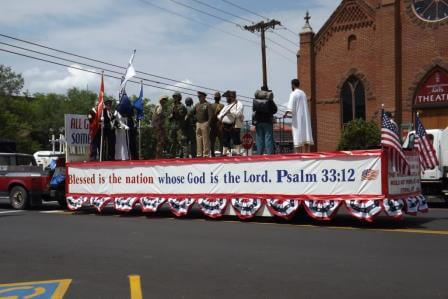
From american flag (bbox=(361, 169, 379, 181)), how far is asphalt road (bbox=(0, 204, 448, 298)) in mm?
978

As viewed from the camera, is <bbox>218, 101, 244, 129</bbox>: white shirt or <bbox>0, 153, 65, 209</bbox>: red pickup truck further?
<bbox>0, 153, 65, 209</bbox>: red pickup truck

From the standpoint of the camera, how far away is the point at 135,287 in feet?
20.0

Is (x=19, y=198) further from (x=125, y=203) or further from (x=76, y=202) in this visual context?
(x=125, y=203)

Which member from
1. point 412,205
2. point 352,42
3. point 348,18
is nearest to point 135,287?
point 412,205

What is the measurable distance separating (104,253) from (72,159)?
8128 mm

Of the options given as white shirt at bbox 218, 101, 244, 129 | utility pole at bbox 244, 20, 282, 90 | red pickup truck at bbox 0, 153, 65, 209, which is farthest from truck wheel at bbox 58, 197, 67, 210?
utility pole at bbox 244, 20, 282, 90

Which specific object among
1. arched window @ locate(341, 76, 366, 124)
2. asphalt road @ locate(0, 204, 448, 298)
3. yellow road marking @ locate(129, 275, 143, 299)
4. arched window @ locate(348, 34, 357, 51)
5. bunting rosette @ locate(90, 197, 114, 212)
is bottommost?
yellow road marking @ locate(129, 275, 143, 299)

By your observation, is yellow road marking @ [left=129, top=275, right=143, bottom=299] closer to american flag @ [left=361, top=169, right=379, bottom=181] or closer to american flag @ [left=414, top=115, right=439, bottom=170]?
american flag @ [left=361, top=169, right=379, bottom=181]

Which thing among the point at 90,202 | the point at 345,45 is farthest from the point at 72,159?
the point at 345,45

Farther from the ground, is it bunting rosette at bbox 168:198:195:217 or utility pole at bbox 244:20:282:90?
utility pole at bbox 244:20:282:90

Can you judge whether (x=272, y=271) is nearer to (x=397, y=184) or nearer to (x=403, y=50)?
(x=397, y=184)

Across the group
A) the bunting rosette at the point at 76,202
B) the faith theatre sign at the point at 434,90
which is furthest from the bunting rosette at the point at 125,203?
the faith theatre sign at the point at 434,90

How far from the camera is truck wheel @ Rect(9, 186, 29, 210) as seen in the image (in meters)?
16.5

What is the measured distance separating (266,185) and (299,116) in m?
1.81
